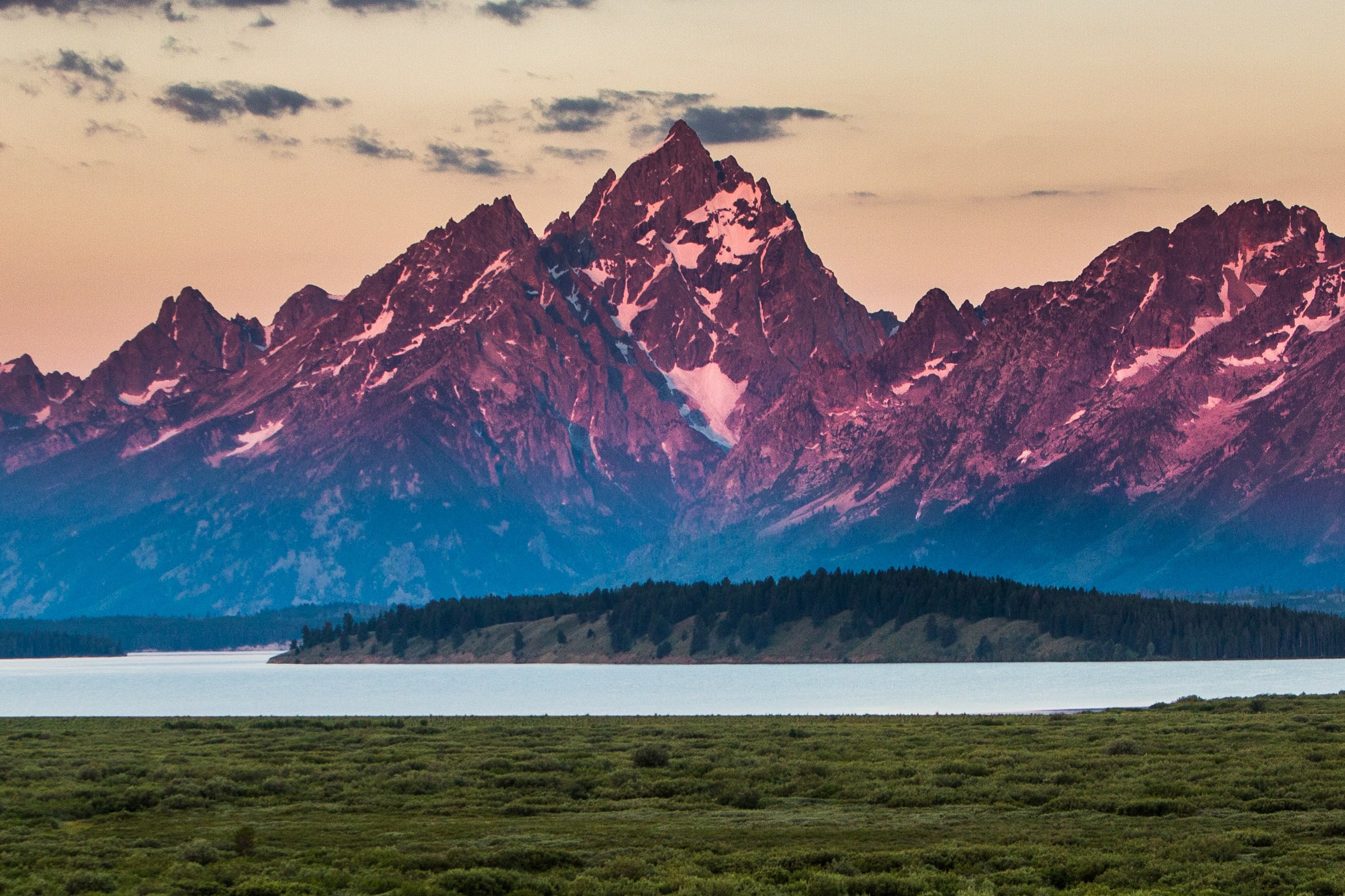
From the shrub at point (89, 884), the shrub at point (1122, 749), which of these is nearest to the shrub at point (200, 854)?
the shrub at point (89, 884)

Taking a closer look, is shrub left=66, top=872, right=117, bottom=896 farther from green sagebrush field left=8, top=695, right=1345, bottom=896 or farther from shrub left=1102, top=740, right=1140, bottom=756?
shrub left=1102, top=740, right=1140, bottom=756

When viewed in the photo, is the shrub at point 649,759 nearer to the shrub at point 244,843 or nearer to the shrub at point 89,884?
the shrub at point 244,843

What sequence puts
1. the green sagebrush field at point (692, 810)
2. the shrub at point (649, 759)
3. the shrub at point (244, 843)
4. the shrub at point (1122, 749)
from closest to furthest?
1. the green sagebrush field at point (692, 810)
2. the shrub at point (244, 843)
3. the shrub at point (649, 759)
4. the shrub at point (1122, 749)

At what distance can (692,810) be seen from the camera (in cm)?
7475

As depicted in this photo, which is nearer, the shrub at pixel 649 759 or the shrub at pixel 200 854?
the shrub at pixel 200 854

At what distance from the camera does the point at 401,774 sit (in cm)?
8781

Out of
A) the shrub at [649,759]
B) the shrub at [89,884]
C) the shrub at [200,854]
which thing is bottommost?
the shrub at [89,884]

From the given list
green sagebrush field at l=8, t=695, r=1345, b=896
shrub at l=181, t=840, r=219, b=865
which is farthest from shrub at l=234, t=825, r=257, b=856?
shrub at l=181, t=840, r=219, b=865

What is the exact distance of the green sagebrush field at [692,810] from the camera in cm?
5472

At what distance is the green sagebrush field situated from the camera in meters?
54.7

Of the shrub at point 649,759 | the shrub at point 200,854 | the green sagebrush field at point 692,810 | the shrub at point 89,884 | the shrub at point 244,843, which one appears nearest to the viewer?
the shrub at point 89,884

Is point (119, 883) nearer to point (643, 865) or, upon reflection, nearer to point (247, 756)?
point (643, 865)

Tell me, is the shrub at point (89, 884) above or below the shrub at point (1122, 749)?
below

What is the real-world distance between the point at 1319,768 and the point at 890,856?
32396mm
